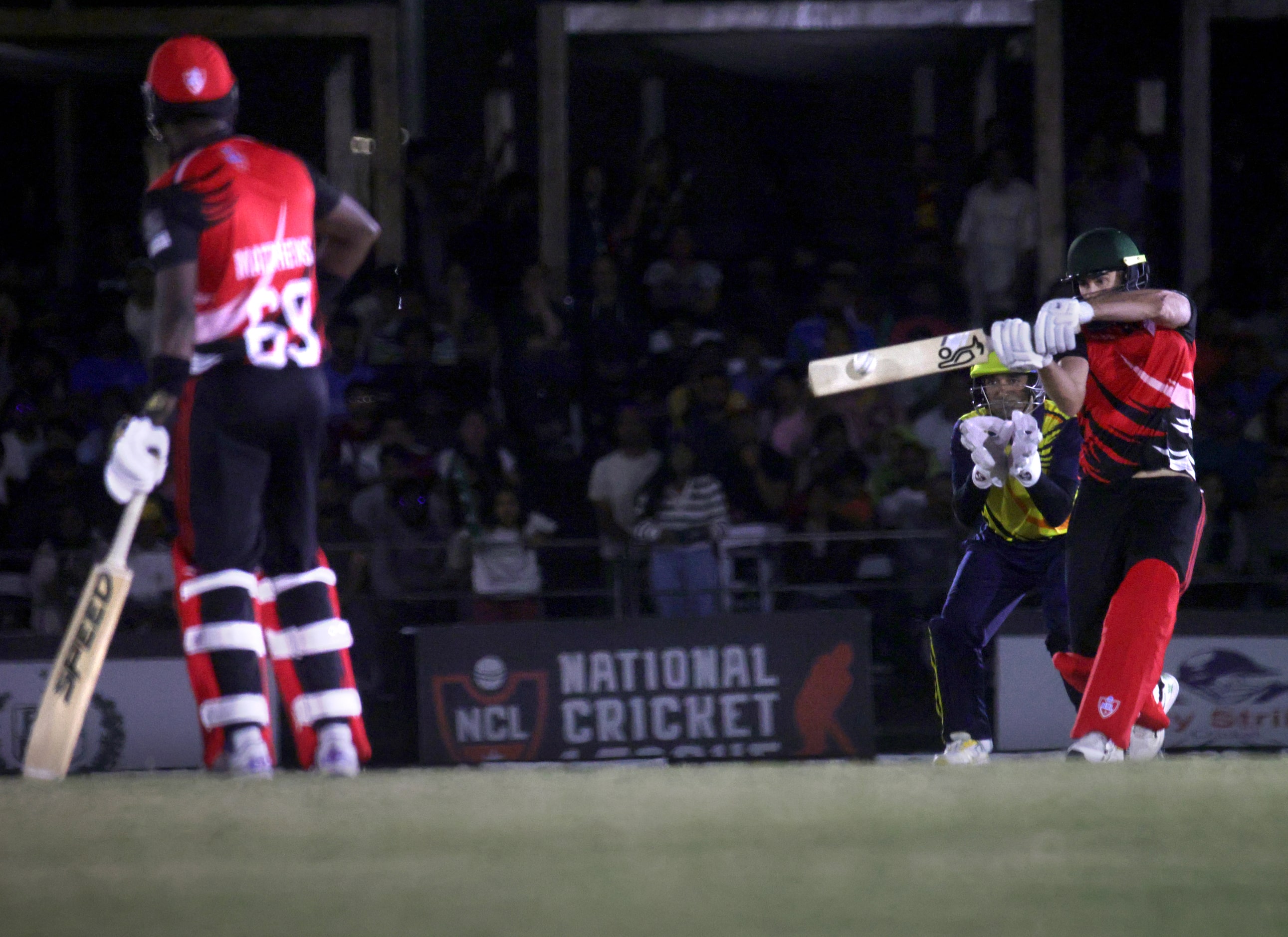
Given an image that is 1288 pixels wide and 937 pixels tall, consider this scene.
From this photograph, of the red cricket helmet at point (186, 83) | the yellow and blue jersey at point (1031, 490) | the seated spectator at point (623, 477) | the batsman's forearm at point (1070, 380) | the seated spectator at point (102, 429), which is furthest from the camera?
the seated spectator at point (102, 429)

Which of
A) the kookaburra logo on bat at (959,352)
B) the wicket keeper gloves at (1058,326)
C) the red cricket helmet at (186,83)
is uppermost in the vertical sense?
the red cricket helmet at (186,83)

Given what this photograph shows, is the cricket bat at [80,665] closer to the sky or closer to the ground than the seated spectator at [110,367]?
closer to the ground

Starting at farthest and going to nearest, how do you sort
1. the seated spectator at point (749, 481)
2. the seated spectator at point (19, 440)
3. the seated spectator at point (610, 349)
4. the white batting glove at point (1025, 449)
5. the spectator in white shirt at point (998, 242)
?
the spectator in white shirt at point (998, 242) < the seated spectator at point (610, 349) < the seated spectator at point (19, 440) < the seated spectator at point (749, 481) < the white batting glove at point (1025, 449)

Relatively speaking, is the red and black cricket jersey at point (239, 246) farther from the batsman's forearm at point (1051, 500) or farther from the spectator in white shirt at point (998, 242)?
the spectator in white shirt at point (998, 242)

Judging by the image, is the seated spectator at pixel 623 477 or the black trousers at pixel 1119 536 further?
the seated spectator at pixel 623 477

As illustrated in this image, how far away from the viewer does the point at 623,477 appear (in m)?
9.95

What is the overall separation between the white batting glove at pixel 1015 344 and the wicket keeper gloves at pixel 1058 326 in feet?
0.10

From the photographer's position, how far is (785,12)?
1187cm

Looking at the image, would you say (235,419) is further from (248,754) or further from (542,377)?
(542,377)

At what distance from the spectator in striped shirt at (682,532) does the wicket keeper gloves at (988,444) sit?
10.1 feet

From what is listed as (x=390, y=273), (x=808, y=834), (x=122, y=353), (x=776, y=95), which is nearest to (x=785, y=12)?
(x=776, y=95)

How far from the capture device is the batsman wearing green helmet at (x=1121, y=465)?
514 centimetres

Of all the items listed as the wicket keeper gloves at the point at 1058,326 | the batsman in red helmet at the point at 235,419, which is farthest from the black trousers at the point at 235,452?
the wicket keeper gloves at the point at 1058,326

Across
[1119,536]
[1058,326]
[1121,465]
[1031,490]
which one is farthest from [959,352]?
[1031,490]
